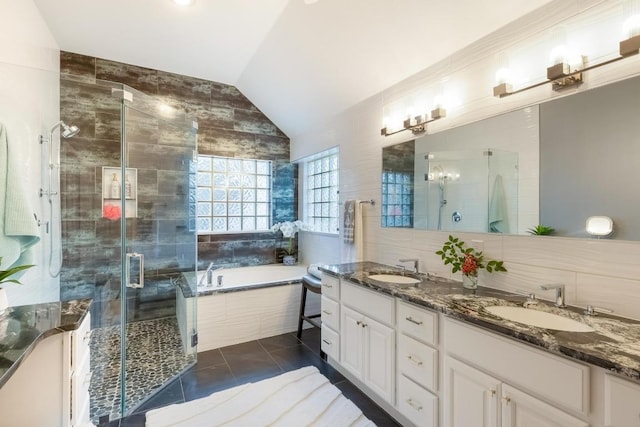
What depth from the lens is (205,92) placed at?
394cm

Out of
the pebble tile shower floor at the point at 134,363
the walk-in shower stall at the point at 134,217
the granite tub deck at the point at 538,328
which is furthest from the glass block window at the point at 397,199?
the pebble tile shower floor at the point at 134,363

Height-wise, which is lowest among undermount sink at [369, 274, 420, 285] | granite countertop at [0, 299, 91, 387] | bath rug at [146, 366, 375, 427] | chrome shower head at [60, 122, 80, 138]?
bath rug at [146, 366, 375, 427]

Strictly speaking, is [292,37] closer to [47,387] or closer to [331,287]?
[331,287]

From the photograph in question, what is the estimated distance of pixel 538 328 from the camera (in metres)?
1.18

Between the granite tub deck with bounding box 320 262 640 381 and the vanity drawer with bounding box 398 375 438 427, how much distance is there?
480 millimetres

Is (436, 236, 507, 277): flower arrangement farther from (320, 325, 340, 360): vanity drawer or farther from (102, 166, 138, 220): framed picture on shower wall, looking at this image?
(102, 166, 138, 220): framed picture on shower wall

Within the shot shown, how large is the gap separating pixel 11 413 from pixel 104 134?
2.93m

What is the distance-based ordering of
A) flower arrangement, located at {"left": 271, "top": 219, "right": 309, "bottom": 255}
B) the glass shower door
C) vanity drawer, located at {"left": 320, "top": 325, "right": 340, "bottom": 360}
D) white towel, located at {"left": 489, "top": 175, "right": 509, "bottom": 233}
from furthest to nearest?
flower arrangement, located at {"left": 271, "top": 219, "right": 309, "bottom": 255} → the glass shower door → vanity drawer, located at {"left": 320, "top": 325, "right": 340, "bottom": 360} → white towel, located at {"left": 489, "top": 175, "right": 509, "bottom": 233}

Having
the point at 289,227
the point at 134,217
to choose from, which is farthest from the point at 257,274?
the point at 134,217

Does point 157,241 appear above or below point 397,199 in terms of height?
below

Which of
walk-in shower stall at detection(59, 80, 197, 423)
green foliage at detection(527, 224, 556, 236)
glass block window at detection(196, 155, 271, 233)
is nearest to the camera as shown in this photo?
green foliage at detection(527, 224, 556, 236)

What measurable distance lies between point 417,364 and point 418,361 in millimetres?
22

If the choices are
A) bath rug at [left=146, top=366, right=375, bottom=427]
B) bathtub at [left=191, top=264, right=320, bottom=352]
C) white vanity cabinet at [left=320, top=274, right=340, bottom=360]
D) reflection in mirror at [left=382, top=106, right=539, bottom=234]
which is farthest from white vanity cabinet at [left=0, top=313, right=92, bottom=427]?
reflection in mirror at [left=382, top=106, right=539, bottom=234]

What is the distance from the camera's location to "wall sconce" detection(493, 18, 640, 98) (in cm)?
121
